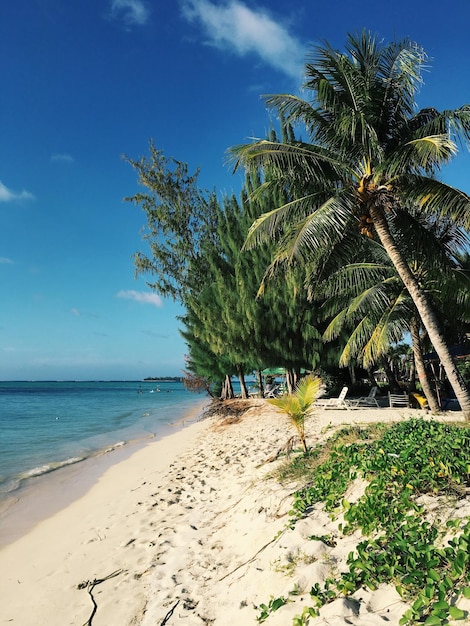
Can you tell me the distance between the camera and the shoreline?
7.24 meters

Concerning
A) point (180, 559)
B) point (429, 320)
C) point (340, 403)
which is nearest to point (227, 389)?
point (340, 403)

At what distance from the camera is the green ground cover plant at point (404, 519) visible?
7.63 feet

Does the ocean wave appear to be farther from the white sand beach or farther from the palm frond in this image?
the palm frond

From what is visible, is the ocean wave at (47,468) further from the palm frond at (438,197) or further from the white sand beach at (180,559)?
the palm frond at (438,197)

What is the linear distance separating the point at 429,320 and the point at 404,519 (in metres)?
6.35

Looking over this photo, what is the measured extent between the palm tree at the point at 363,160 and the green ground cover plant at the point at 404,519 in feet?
16.3

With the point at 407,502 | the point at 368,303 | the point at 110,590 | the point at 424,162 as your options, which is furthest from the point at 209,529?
the point at 368,303

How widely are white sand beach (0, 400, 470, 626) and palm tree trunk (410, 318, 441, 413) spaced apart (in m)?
7.70

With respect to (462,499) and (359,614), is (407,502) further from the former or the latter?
(359,614)

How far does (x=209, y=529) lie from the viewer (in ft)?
17.6

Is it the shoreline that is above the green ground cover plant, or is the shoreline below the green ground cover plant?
below

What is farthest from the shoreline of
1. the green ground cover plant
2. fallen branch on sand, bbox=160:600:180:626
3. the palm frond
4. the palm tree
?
the palm frond

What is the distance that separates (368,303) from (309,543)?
431 inches

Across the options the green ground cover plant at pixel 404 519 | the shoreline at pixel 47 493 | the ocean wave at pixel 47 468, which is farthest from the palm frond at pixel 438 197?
the ocean wave at pixel 47 468
